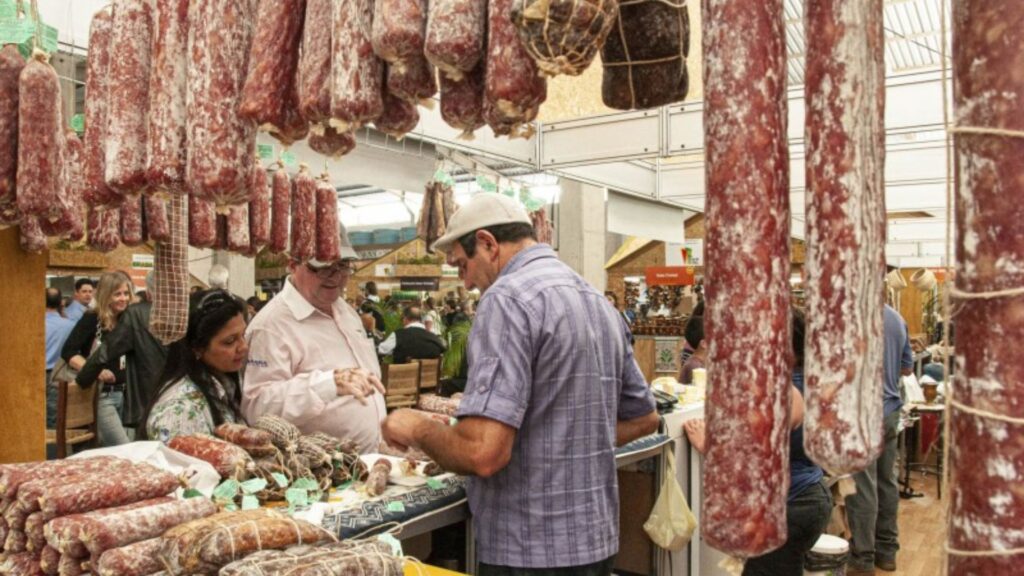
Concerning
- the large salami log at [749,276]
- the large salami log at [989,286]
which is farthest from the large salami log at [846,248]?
the large salami log at [989,286]

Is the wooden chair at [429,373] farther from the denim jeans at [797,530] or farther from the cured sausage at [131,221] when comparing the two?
the denim jeans at [797,530]

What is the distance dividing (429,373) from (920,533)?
191 inches

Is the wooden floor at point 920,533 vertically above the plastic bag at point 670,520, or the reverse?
the plastic bag at point 670,520

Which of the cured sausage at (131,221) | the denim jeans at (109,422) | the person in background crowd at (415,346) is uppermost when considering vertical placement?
the cured sausage at (131,221)

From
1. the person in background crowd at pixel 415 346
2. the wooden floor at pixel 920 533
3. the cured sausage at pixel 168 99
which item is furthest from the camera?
the person in background crowd at pixel 415 346

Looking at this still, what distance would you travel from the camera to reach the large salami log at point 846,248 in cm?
101

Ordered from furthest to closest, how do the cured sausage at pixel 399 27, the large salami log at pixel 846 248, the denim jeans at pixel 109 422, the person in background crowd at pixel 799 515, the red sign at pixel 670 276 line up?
the red sign at pixel 670 276
the denim jeans at pixel 109 422
the person in background crowd at pixel 799 515
the cured sausage at pixel 399 27
the large salami log at pixel 846 248

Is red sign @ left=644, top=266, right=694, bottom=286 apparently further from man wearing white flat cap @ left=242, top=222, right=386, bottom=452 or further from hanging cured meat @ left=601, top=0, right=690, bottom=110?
hanging cured meat @ left=601, top=0, right=690, bottom=110

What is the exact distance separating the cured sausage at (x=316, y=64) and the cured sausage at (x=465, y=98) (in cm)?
30

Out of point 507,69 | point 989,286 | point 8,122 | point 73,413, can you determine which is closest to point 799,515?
point 989,286

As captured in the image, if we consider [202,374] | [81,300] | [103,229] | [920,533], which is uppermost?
[103,229]

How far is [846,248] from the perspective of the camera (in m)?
1.03

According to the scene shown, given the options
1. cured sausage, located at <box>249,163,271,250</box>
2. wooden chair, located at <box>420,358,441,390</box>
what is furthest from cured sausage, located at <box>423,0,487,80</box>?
wooden chair, located at <box>420,358,441,390</box>

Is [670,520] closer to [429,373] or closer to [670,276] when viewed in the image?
[429,373]
